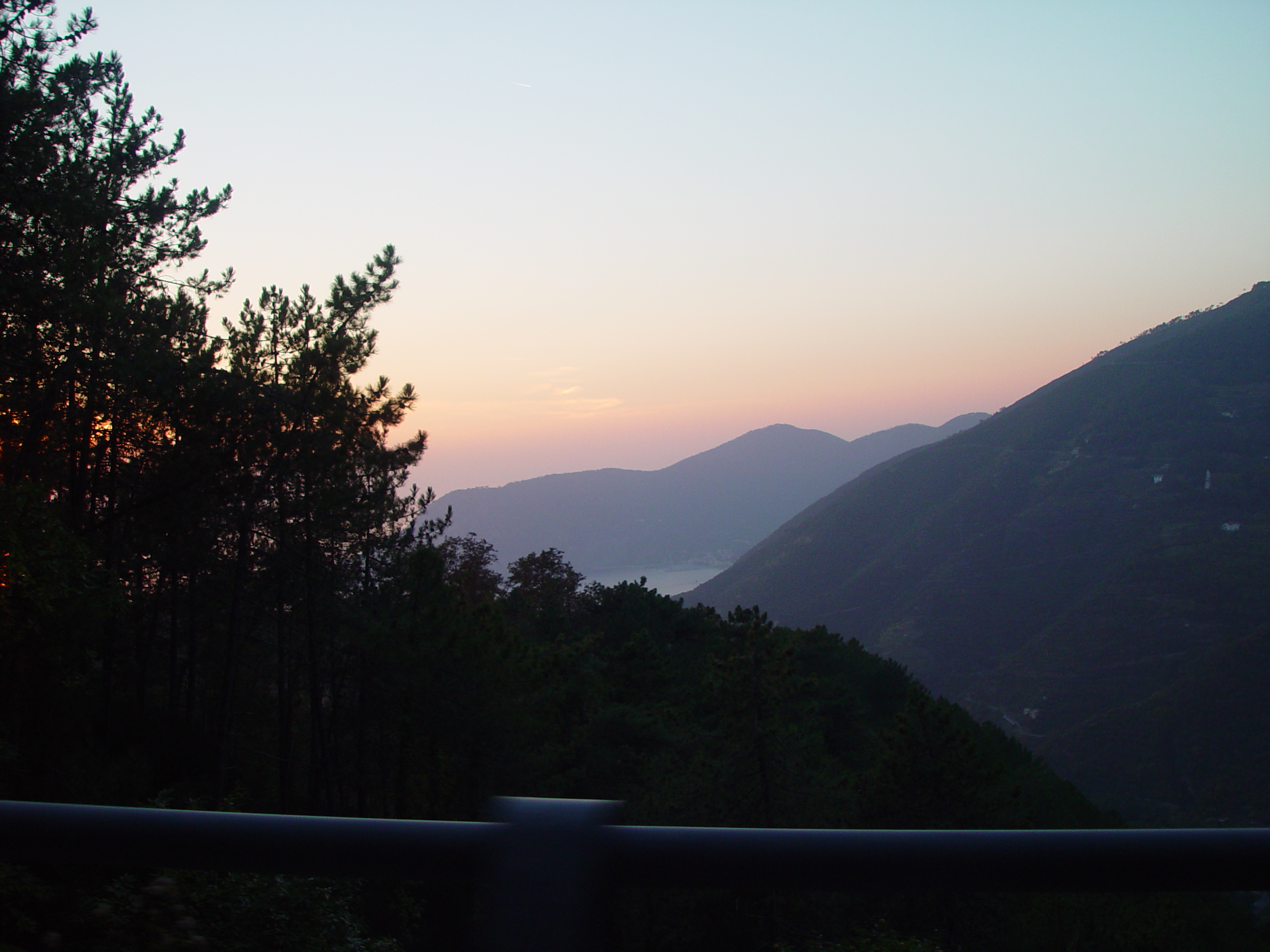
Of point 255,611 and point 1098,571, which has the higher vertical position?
point 255,611

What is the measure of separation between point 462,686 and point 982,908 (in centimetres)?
1451

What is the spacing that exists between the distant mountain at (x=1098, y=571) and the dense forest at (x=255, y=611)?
58127 millimetres

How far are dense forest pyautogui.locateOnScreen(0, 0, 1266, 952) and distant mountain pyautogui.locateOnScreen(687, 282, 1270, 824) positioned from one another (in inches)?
2288

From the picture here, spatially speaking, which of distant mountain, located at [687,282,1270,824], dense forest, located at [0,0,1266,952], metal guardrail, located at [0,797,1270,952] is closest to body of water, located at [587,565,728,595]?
distant mountain, located at [687,282,1270,824]

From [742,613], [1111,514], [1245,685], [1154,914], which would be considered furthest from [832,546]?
[1154,914]

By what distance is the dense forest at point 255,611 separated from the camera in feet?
28.5

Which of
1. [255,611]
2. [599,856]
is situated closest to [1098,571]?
[255,611]

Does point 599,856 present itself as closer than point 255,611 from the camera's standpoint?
Yes

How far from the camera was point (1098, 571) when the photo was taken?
12725cm

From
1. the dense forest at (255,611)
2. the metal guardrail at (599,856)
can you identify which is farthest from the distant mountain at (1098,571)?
the metal guardrail at (599,856)

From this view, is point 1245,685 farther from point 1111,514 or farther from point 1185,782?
point 1111,514

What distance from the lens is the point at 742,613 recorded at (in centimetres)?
2792

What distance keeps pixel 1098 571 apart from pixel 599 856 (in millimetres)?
146696

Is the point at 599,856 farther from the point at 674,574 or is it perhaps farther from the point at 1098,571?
the point at 674,574
